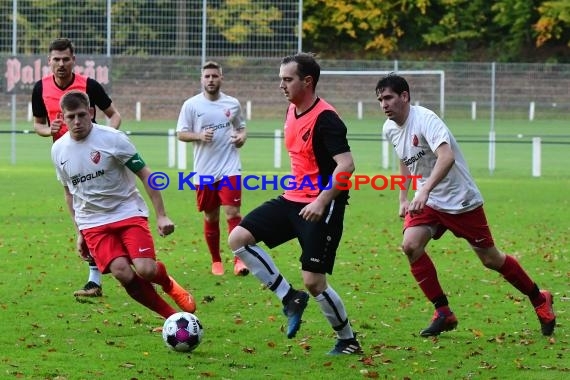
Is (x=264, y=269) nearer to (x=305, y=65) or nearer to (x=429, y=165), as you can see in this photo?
(x=305, y=65)

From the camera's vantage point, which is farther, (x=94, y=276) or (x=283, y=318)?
(x=94, y=276)

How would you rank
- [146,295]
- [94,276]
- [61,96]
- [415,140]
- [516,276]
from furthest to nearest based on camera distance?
1. [94,276]
2. [61,96]
3. [516,276]
4. [415,140]
5. [146,295]

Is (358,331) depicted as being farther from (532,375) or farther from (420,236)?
(532,375)

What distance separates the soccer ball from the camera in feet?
26.9

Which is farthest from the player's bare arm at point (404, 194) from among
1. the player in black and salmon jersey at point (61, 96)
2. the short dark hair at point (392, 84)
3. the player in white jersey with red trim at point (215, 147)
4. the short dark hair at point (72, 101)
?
the player in white jersey with red trim at point (215, 147)

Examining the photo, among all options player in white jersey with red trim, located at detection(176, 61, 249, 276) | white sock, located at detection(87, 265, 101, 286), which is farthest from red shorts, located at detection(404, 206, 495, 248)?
player in white jersey with red trim, located at detection(176, 61, 249, 276)

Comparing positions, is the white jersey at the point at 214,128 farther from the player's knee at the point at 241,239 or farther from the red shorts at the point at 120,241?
the player's knee at the point at 241,239

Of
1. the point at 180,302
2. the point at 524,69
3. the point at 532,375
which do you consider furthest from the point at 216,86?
the point at 524,69

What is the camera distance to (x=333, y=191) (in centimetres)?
793

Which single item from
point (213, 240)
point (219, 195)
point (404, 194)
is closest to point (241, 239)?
point (404, 194)

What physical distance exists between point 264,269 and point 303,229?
0.41m

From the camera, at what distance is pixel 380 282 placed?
1186 cm

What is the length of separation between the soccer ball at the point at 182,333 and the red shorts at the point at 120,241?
60 centimetres

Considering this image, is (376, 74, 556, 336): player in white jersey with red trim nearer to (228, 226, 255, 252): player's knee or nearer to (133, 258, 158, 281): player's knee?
(228, 226, 255, 252): player's knee
